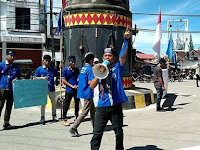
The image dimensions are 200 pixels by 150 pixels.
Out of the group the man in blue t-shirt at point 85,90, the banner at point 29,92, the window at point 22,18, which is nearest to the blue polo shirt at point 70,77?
the banner at point 29,92

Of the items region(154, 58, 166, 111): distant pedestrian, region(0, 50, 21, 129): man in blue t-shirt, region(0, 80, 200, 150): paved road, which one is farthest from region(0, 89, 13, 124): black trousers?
region(154, 58, 166, 111): distant pedestrian

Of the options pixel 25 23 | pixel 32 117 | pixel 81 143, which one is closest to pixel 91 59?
pixel 81 143

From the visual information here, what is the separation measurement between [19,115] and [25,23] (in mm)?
22616

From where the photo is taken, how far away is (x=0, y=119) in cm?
738

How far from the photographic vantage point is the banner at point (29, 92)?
6388 mm

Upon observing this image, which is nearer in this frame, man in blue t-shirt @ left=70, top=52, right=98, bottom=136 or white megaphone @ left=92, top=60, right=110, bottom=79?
white megaphone @ left=92, top=60, right=110, bottom=79

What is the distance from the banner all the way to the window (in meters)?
23.6

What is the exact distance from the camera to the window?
2864 centimetres

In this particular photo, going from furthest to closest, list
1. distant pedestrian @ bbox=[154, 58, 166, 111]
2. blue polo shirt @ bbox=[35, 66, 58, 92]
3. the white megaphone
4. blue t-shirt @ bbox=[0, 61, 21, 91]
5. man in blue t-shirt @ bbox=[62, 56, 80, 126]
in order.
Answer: distant pedestrian @ bbox=[154, 58, 166, 111], blue polo shirt @ bbox=[35, 66, 58, 92], man in blue t-shirt @ bbox=[62, 56, 80, 126], blue t-shirt @ bbox=[0, 61, 21, 91], the white megaphone

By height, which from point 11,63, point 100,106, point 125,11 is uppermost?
point 125,11

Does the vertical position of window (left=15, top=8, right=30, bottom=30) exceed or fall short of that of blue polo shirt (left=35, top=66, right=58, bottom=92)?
it exceeds it

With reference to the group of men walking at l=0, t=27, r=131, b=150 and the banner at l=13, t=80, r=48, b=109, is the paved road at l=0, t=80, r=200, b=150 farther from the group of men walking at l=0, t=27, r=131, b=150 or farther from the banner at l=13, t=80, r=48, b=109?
the banner at l=13, t=80, r=48, b=109

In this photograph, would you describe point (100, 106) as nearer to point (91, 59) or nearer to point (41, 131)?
point (91, 59)

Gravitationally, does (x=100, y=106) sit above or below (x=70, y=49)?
below
